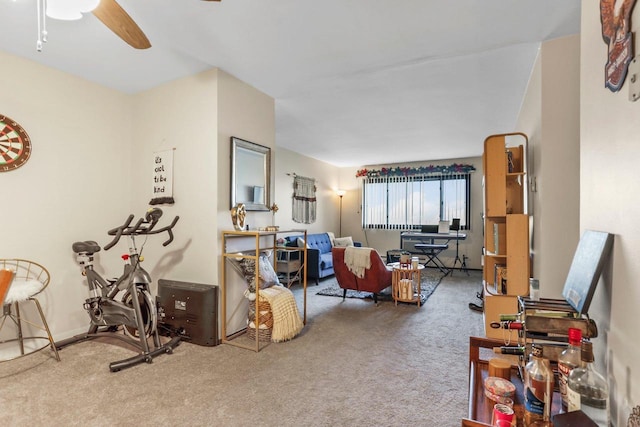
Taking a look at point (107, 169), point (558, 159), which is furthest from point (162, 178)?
point (558, 159)

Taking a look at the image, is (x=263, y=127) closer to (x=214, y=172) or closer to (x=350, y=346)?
(x=214, y=172)

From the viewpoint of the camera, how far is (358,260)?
4141mm

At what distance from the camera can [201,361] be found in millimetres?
2463

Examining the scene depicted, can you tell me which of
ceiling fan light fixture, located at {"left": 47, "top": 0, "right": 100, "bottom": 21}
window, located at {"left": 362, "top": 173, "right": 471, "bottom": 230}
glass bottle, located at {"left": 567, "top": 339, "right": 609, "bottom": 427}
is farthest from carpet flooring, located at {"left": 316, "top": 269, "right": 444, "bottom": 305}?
ceiling fan light fixture, located at {"left": 47, "top": 0, "right": 100, "bottom": 21}

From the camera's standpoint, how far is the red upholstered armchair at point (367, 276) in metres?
4.12

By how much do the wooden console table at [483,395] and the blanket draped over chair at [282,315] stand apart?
6.13 feet

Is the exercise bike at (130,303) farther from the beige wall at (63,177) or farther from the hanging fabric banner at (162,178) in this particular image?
the hanging fabric banner at (162,178)

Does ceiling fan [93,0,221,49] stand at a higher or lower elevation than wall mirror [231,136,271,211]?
higher

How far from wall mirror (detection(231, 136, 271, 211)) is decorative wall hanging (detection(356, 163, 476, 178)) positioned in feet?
15.6

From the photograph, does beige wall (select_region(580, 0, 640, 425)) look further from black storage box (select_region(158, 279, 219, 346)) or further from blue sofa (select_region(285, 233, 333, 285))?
blue sofa (select_region(285, 233, 333, 285))

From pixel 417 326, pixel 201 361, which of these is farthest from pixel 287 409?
pixel 417 326

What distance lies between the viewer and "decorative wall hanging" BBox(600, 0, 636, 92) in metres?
0.82

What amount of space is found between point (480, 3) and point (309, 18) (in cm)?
105

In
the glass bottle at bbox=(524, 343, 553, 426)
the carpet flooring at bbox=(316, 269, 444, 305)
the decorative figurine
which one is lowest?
the carpet flooring at bbox=(316, 269, 444, 305)
